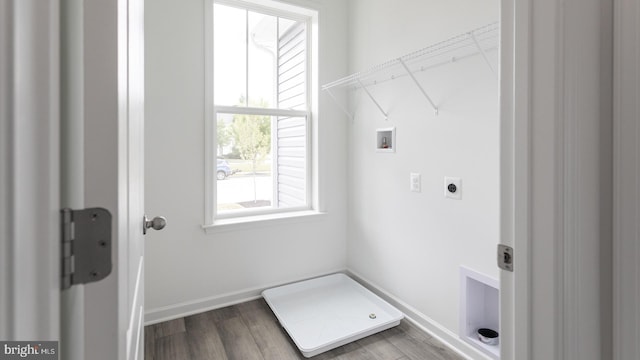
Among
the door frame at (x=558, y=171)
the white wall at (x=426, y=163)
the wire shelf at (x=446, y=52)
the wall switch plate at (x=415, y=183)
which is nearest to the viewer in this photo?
the door frame at (x=558, y=171)

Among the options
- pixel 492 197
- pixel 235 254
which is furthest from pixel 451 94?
pixel 235 254

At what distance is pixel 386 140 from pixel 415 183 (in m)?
0.45

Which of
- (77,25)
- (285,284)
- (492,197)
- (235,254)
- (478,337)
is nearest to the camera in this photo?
(77,25)

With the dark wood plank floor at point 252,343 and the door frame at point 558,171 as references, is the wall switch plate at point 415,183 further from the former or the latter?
the door frame at point 558,171

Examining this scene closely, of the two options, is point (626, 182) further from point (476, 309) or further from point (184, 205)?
point (184, 205)

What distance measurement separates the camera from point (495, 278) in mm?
1564

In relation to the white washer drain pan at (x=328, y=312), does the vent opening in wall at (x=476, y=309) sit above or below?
above

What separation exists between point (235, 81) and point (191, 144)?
0.64 metres

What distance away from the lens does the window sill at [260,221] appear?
2.26m

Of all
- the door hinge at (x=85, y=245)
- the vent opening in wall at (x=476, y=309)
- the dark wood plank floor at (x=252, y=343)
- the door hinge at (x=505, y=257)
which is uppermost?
the door hinge at (x=85, y=245)

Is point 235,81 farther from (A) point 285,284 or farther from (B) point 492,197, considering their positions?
(B) point 492,197

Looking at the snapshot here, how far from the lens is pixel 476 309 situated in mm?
1730

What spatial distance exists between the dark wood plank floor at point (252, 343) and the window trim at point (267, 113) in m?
0.66

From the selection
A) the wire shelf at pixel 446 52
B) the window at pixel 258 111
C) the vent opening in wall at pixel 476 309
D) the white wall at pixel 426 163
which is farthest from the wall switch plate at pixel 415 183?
the window at pixel 258 111
